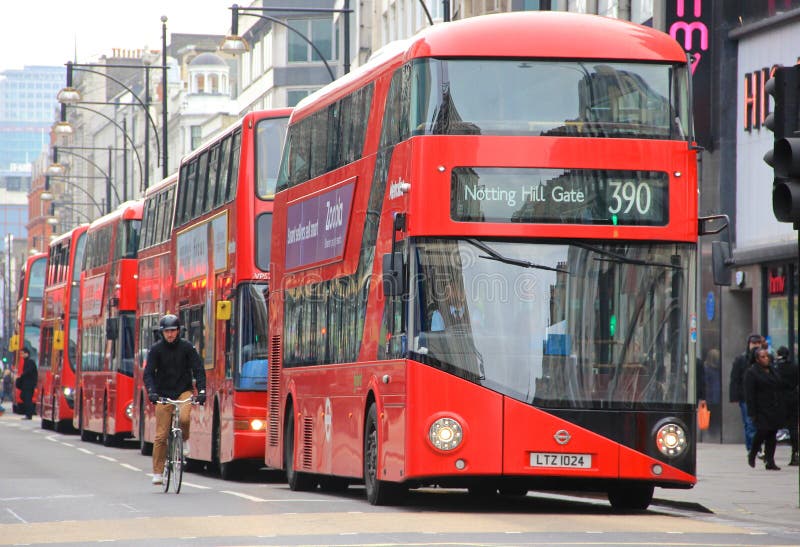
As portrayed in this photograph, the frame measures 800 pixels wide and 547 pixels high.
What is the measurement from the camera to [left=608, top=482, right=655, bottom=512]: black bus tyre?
17.3 metres

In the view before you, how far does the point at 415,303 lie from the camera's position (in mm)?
16109

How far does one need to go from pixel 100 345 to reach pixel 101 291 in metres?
1.25

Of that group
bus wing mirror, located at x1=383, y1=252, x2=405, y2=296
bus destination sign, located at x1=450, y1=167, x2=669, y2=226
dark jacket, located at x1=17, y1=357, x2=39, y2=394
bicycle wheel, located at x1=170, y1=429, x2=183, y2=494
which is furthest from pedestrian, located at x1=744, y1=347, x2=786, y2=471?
dark jacket, located at x1=17, y1=357, x2=39, y2=394

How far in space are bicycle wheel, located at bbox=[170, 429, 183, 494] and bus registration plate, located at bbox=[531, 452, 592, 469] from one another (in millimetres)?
5115

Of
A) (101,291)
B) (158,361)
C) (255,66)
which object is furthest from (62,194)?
(158,361)

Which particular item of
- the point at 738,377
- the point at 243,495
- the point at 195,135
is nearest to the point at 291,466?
the point at 243,495

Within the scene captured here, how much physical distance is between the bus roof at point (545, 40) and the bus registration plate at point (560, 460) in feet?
11.1

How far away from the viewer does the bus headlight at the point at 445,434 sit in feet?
52.2

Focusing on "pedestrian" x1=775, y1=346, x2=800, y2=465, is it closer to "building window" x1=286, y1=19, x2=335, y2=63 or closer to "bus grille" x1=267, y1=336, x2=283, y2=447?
"bus grille" x1=267, y1=336, x2=283, y2=447

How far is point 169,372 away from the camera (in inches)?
797

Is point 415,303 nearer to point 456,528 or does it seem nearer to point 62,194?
point 456,528

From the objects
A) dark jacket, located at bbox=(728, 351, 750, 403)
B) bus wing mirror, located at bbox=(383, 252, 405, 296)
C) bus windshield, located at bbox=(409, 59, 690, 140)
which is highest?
bus windshield, located at bbox=(409, 59, 690, 140)

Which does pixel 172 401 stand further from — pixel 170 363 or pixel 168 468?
pixel 168 468

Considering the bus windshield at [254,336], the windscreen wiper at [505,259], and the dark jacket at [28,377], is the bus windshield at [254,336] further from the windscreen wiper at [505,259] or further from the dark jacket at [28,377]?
the dark jacket at [28,377]
